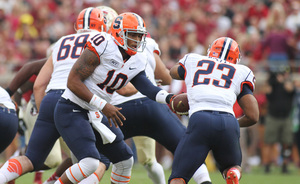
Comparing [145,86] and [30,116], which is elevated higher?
[145,86]

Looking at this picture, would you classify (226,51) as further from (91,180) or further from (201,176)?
(91,180)

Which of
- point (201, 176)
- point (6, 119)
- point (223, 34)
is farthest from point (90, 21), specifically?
point (223, 34)

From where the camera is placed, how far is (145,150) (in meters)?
6.70

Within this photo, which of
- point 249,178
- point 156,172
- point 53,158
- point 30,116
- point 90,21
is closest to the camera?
point 90,21

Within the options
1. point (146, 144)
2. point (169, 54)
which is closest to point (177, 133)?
point (146, 144)

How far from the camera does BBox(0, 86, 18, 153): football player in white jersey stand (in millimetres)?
5848

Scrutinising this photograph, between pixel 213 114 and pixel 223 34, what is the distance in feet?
24.1

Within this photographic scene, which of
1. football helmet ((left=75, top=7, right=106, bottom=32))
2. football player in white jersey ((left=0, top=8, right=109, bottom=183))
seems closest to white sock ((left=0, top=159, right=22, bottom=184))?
football player in white jersey ((left=0, top=8, right=109, bottom=183))

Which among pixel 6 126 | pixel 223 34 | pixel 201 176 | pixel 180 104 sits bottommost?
pixel 223 34

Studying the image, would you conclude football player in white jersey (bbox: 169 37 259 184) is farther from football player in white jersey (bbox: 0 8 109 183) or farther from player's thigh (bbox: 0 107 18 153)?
player's thigh (bbox: 0 107 18 153)

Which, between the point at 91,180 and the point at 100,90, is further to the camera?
the point at 91,180

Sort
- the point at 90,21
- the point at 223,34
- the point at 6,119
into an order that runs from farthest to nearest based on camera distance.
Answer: the point at 223,34, the point at 90,21, the point at 6,119

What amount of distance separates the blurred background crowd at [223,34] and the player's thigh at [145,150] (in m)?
4.40

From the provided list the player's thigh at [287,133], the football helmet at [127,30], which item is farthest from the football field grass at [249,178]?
the football helmet at [127,30]
